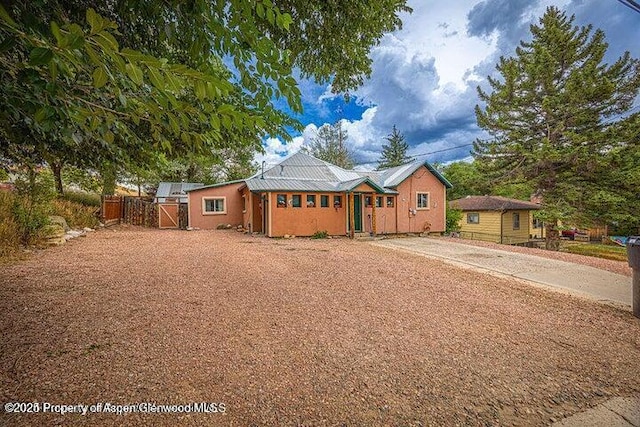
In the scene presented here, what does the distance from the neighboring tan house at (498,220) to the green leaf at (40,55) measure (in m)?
23.0

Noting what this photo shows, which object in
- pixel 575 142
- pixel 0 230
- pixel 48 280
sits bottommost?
pixel 48 280

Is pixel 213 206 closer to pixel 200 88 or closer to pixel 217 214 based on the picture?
pixel 217 214

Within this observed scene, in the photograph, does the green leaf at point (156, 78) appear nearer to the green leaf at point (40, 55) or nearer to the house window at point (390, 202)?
the green leaf at point (40, 55)

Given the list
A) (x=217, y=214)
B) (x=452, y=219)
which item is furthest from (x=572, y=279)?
(x=217, y=214)

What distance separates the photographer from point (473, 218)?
75.8 feet

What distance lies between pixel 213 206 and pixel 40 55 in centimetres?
1830

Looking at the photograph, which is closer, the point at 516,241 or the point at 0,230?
the point at 0,230

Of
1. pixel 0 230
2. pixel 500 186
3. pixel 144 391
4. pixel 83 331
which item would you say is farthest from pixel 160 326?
pixel 500 186

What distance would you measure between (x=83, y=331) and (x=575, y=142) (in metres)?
20.1

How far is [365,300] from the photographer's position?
454 cm

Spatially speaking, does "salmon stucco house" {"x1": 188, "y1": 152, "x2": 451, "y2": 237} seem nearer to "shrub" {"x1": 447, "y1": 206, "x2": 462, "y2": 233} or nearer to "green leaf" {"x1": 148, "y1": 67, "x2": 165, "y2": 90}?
"shrub" {"x1": 447, "y1": 206, "x2": 462, "y2": 233}

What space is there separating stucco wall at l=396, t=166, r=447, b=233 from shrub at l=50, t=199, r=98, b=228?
1566 cm

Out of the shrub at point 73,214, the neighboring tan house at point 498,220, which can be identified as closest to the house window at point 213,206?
the shrub at point 73,214

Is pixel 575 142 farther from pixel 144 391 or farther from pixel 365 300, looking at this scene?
pixel 144 391
